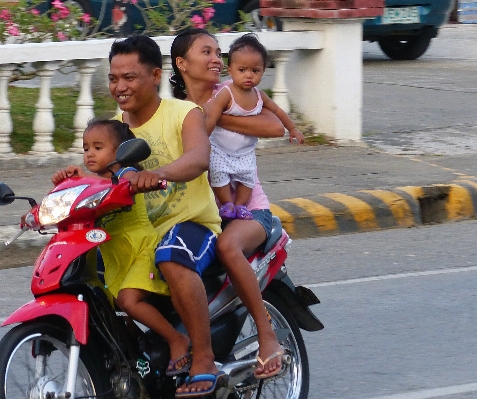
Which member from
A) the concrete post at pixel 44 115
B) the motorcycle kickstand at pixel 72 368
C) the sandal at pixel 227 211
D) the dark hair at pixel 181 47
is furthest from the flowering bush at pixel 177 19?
the motorcycle kickstand at pixel 72 368

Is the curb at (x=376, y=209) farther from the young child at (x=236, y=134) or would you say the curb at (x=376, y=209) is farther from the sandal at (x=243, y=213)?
the sandal at (x=243, y=213)

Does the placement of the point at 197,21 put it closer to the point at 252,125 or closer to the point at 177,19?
the point at 177,19

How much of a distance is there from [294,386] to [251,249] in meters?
0.67

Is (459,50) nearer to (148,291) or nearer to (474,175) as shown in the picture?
(474,175)

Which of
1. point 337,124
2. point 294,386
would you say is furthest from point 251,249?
point 337,124

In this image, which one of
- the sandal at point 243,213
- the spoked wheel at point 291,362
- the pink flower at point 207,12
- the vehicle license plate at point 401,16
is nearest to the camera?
the sandal at point 243,213

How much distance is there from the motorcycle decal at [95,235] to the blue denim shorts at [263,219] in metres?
0.72

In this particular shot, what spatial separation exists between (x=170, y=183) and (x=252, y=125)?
650 millimetres

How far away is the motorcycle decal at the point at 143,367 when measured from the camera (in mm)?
3496

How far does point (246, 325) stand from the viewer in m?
3.98

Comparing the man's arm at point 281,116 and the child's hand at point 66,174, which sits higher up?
the child's hand at point 66,174

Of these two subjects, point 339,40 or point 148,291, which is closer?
point 148,291

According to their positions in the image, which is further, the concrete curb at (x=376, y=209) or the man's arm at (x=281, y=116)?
the concrete curb at (x=376, y=209)

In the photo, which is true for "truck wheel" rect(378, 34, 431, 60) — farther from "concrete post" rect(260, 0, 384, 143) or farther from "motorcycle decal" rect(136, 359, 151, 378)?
"motorcycle decal" rect(136, 359, 151, 378)
